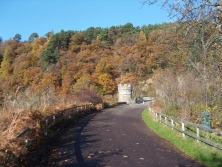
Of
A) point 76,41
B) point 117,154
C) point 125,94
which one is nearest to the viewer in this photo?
point 117,154

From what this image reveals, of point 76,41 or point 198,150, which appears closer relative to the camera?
point 198,150

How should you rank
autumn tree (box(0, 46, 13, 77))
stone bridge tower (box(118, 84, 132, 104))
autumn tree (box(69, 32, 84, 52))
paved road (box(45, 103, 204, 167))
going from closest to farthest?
paved road (box(45, 103, 204, 167)) < stone bridge tower (box(118, 84, 132, 104)) < autumn tree (box(0, 46, 13, 77)) < autumn tree (box(69, 32, 84, 52))

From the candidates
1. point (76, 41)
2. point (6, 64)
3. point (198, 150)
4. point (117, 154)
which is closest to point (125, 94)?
point (76, 41)

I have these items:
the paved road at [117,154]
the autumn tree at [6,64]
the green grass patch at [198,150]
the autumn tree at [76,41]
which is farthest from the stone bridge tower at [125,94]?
the paved road at [117,154]

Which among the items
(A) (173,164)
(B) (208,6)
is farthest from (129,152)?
(B) (208,6)

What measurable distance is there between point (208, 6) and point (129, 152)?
20.2 ft

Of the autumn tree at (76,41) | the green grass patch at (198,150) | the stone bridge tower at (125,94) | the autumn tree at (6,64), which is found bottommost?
the green grass patch at (198,150)

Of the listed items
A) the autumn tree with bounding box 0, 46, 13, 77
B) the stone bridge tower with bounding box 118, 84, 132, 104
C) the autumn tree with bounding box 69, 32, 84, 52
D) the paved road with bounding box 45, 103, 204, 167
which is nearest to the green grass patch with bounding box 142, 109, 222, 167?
the paved road with bounding box 45, 103, 204, 167

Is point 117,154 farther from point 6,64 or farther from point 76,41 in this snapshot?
point 76,41

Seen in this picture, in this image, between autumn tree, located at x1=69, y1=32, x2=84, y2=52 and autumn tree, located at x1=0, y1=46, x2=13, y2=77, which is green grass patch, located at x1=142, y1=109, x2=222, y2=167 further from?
autumn tree, located at x1=69, y1=32, x2=84, y2=52

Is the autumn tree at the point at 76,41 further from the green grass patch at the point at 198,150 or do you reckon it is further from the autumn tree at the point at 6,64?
the green grass patch at the point at 198,150

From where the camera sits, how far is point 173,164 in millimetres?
7879

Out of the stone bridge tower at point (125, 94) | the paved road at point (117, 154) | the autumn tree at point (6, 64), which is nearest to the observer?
the paved road at point (117, 154)

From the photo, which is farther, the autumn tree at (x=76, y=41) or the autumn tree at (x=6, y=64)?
the autumn tree at (x=76, y=41)
